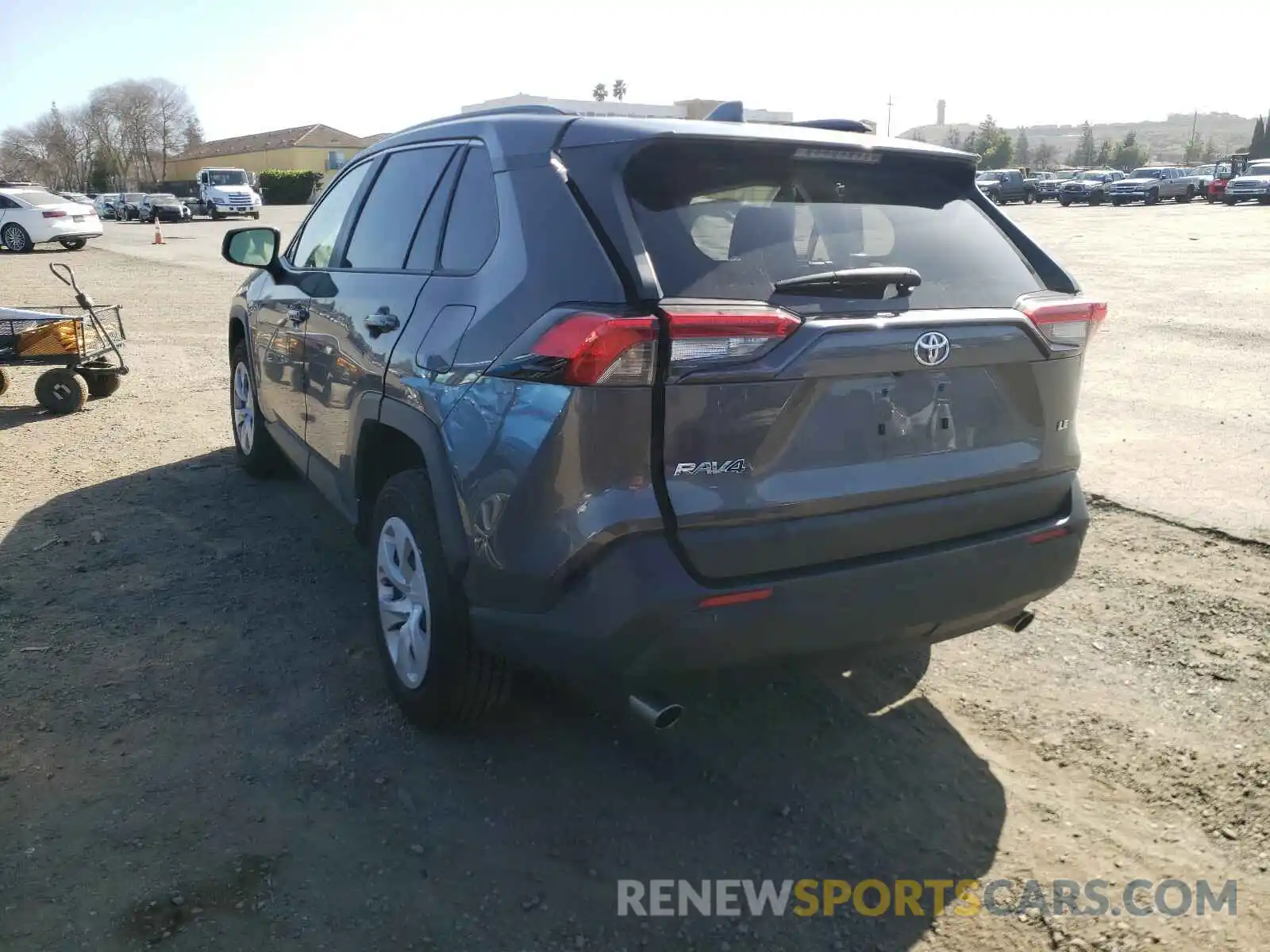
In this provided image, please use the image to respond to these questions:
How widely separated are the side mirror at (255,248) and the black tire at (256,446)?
70 cm

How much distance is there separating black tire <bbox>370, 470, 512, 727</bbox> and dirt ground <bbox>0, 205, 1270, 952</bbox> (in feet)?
0.53

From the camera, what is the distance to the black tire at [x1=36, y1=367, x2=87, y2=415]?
7.94m

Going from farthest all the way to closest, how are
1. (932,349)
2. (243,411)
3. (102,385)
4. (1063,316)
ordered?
(102,385) → (243,411) → (1063,316) → (932,349)

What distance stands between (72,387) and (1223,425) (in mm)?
8290

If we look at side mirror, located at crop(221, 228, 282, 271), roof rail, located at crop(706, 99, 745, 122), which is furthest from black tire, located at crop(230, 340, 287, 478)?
roof rail, located at crop(706, 99, 745, 122)

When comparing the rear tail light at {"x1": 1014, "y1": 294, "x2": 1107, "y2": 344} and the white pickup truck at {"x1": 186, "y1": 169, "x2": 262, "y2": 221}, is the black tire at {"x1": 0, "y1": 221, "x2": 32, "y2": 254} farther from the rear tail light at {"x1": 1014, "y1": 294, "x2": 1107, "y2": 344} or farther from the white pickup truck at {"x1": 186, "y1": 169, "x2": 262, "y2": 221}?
the rear tail light at {"x1": 1014, "y1": 294, "x2": 1107, "y2": 344}

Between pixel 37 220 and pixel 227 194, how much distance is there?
19152 mm

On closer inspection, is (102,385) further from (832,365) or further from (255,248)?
(832,365)

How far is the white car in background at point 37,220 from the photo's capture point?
1062 inches

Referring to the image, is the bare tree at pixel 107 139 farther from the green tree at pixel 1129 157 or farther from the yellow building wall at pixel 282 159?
the green tree at pixel 1129 157

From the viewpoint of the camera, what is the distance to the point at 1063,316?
9.87 feet

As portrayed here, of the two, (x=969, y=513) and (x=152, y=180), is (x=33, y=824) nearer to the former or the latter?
(x=969, y=513)

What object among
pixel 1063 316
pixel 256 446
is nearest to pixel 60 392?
pixel 256 446

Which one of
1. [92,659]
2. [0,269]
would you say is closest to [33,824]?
[92,659]
